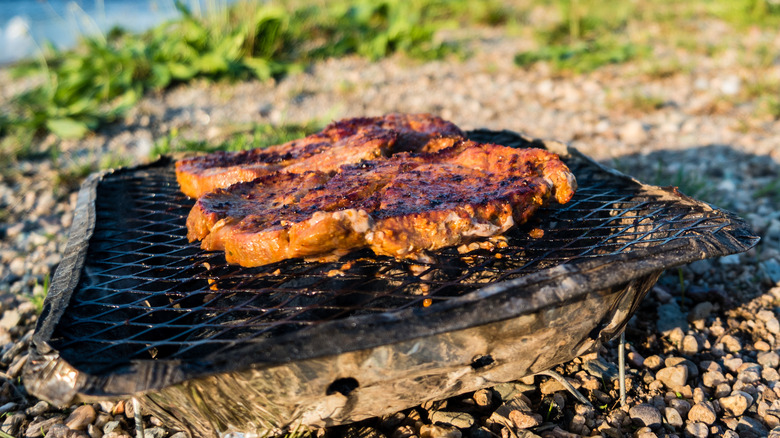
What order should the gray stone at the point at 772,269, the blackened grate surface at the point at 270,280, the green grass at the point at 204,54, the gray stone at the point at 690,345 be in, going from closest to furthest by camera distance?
1. the blackened grate surface at the point at 270,280
2. the gray stone at the point at 690,345
3. the gray stone at the point at 772,269
4. the green grass at the point at 204,54

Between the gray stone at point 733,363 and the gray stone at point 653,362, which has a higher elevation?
the gray stone at point 653,362

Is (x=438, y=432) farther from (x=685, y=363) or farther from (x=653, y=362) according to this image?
(x=685, y=363)

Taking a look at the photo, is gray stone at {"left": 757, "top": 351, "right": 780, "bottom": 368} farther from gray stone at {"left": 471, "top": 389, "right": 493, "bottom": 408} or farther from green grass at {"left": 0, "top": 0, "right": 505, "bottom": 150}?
green grass at {"left": 0, "top": 0, "right": 505, "bottom": 150}

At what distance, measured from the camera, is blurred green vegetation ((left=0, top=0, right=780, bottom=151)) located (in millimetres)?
6805

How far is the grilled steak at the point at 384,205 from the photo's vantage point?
218 centimetres

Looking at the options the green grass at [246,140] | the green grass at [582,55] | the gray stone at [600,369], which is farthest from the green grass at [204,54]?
the gray stone at [600,369]

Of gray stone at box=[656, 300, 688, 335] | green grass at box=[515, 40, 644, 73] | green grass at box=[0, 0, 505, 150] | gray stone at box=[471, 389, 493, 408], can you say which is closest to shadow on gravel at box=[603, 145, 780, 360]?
gray stone at box=[656, 300, 688, 335]

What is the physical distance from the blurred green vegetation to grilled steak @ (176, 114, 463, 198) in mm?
4122

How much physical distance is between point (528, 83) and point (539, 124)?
1.38 meters

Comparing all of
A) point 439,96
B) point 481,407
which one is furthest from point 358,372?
point 439,96

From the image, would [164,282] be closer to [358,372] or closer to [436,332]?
[358,372]

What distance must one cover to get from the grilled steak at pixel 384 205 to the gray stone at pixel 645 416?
1.05 m

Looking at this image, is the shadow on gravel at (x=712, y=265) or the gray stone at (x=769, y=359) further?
the shadow on gravel at (x=712, y=265)

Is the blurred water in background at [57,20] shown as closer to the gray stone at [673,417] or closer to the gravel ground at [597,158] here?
the gravel ground at [597,158]
